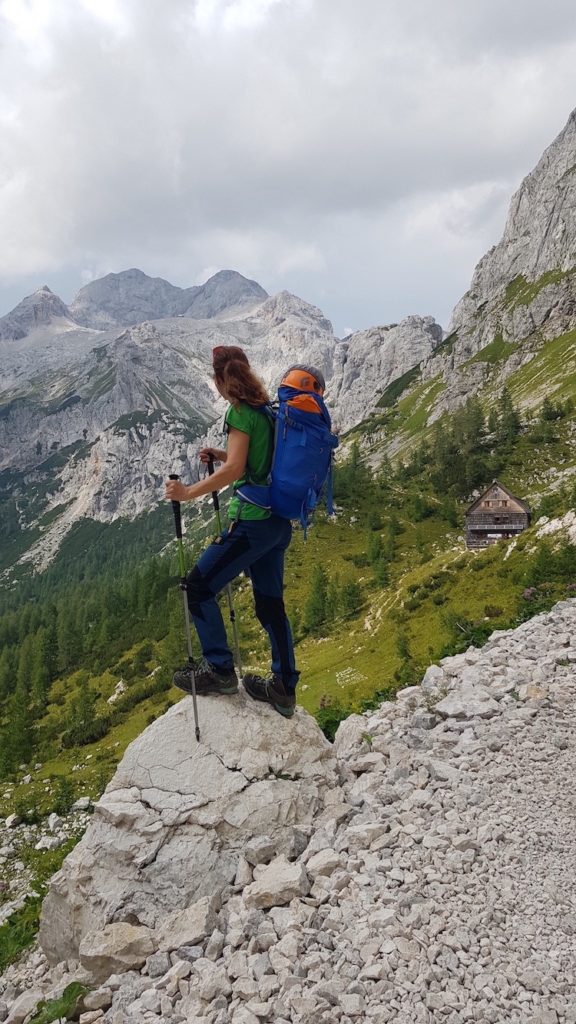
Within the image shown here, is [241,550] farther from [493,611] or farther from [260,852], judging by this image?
[493,611]

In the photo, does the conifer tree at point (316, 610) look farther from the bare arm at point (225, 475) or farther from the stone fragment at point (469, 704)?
the bare arm at point (225, 475)

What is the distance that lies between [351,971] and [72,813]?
108 feet

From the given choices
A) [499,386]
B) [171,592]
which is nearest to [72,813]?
[171,592]

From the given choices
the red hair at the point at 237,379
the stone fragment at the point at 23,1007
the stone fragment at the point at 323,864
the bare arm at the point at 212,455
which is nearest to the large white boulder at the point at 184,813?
the stone fragment at the point at 23,1007

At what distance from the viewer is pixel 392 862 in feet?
21.9

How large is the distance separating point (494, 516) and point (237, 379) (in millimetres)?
68212

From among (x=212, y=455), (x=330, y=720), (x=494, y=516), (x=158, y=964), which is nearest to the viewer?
(x=158, y=964)

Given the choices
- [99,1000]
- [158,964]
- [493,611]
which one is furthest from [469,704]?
[493,611]

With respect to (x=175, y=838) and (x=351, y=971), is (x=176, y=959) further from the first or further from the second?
(x=351, y=971)

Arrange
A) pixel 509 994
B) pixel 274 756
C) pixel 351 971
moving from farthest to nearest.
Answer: pixel 274 756 → pixel 351 971 → pixel 509 994

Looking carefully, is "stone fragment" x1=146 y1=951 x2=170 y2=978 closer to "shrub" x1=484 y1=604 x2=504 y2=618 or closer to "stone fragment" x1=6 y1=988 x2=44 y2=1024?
"stone fragment" x1=6 y1=988 x2=44 y2=1024

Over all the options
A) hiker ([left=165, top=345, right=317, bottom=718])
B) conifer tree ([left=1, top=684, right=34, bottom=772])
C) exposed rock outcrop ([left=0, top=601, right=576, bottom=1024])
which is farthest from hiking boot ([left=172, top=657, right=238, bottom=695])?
conifer tree ([left=1, top=684, right=34, bottom=772])

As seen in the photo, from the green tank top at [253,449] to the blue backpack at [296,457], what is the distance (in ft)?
0.44

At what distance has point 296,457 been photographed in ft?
26.6
